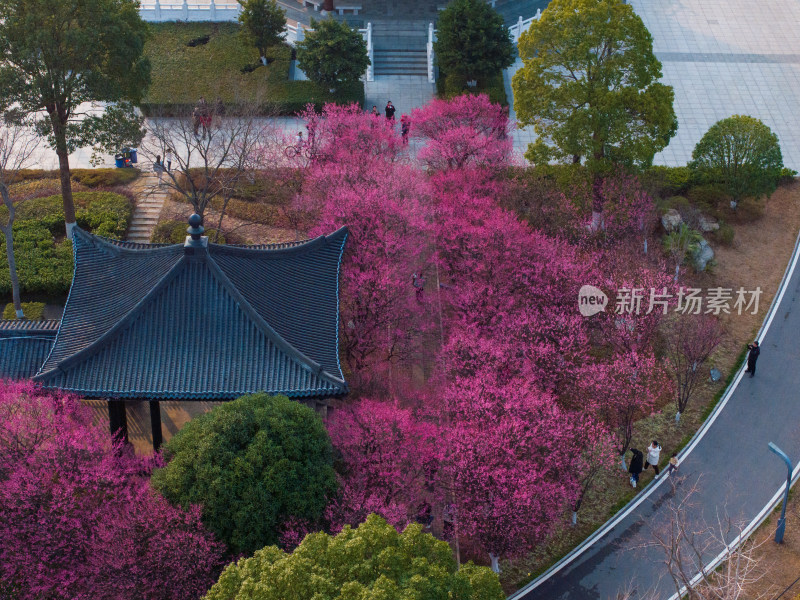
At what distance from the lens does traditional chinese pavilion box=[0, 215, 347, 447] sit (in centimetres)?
2348

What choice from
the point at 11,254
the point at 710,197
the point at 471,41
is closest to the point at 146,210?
the point at 11,254

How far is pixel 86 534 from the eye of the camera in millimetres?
21188

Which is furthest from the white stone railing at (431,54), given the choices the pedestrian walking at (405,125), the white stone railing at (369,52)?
the pedestrian walking at (405,125)

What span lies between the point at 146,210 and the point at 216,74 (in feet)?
32.3

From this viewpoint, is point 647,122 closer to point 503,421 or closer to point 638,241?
point 638,241

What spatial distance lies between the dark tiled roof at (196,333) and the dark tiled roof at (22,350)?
1439 millimetres

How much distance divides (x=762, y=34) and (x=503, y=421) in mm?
33777

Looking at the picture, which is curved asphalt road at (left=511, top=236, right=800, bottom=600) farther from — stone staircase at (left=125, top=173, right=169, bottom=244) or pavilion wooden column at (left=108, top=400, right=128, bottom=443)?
stone staircase at (left=125, top=173, right=169, bottom=244)

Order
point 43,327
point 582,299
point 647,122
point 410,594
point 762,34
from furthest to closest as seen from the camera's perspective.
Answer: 1. point 762,34
2. point 647,122
3. point 582,299
4. point 43,327
5. point 410,594

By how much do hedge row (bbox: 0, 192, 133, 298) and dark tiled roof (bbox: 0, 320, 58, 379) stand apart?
21.8 ft

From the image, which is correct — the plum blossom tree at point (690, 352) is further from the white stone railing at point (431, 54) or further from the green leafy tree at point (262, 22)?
the green leafy tree at point (262, 22)

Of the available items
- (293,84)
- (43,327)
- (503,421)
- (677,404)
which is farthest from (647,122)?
(43,327)

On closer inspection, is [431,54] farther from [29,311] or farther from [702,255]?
[29,311]

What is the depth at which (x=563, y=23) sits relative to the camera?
3262 centimetres
